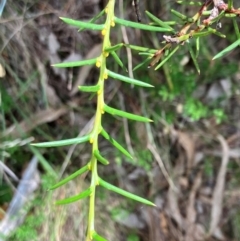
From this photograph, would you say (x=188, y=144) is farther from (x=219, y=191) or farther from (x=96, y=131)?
(x=96, y=131)

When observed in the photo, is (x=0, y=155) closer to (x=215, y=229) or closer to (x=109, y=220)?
(x=109, y=220)

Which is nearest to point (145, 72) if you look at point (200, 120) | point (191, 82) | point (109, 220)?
point (191, 82)

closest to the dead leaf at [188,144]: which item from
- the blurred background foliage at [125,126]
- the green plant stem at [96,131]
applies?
the blurred background foliage at [125,126]

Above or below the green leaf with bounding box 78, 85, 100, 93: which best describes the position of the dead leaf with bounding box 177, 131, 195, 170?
below

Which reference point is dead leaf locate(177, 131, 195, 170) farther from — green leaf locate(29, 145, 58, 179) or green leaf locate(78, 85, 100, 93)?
green leaf locate(78, 85, 100, 93)

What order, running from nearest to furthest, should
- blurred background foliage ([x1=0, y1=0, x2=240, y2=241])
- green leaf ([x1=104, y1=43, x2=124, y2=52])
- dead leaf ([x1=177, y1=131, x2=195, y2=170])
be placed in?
1. green leaf ([x1=104, y1=43, x2=124, y2=52])
2. blurred background foliage ([x1=0, y1=0, x2=240, y2=241])
3. dead leaf ([x1=177, y1=131, x2=195, y2=170])

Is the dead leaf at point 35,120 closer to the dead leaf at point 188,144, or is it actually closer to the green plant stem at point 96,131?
the dead leaf at point 188,144

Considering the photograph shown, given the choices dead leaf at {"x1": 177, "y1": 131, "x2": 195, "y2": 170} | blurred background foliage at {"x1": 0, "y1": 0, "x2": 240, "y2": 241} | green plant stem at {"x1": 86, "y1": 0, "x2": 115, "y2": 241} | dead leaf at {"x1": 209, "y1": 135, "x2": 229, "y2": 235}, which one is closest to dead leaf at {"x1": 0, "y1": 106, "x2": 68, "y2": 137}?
blurred background foliage at {"x1": 0, "y1": 0, "x2": 240, "y2": 241}

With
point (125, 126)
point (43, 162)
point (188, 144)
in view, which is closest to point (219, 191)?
point (188, 144)

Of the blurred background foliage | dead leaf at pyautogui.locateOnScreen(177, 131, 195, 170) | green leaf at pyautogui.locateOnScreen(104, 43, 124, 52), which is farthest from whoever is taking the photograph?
dead leaf at pyautogui.locateOnScreen(177, 131, 195, 170)
